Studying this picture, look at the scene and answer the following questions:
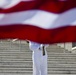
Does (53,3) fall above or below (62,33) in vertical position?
above

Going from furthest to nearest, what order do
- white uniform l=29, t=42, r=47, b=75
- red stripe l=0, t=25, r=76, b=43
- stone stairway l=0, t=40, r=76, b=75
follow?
stone stairway l=0, t=40, r=76, b=75 → white uniform l=29, t=42, r=47, b=75 → red stripe l=0, t=25, r=76, b=43

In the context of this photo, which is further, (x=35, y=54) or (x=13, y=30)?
(x=35, y=54)

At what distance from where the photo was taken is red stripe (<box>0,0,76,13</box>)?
9.57 feet

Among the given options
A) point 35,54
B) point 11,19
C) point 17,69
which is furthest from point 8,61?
point 11,19

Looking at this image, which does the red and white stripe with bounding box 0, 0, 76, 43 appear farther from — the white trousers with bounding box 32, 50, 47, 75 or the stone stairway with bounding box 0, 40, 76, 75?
the stone stairway with bounding box 0, 40, 76, 75

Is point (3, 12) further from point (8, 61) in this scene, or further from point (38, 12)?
point (8, 61)

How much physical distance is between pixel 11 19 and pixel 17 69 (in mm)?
6207

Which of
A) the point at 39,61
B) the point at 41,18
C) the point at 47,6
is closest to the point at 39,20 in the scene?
the point at 41,18

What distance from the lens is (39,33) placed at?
9.61ft

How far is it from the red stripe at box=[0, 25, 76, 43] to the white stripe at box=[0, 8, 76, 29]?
0.03m

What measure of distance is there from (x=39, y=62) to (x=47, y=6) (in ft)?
7.27

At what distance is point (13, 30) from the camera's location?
9.63 ft

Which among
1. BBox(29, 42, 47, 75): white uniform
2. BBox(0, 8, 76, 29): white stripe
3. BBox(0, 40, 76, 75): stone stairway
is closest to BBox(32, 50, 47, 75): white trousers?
BBox(29, 42, 47, 75): white uniform

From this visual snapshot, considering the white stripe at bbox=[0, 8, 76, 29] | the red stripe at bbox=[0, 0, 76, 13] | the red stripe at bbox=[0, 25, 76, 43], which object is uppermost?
the red stripe at bbox=[0, 0, 76, 13]
